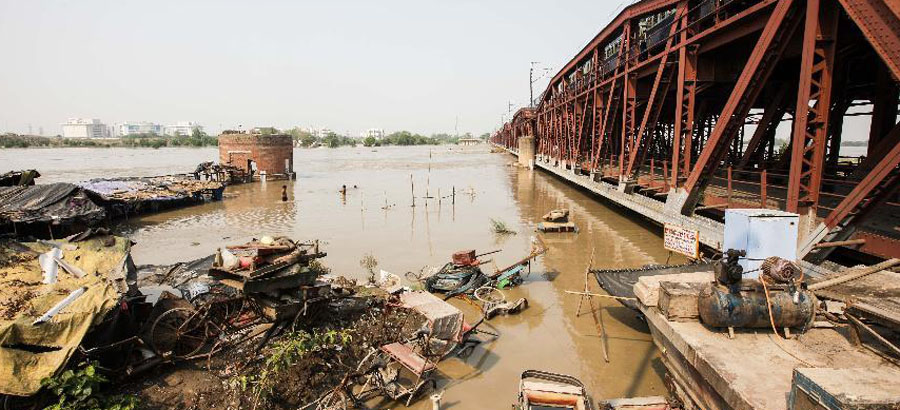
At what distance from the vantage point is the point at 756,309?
201 inches

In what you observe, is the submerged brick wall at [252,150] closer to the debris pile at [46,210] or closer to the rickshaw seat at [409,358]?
the debris pile at [46,210]

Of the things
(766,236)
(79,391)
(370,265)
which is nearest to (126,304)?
(79,391)

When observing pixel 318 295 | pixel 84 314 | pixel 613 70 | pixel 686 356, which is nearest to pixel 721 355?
pixel 686 356

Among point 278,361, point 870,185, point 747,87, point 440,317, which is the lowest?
point 278,361

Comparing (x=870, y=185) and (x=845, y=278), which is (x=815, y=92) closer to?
(x=870, y=185)

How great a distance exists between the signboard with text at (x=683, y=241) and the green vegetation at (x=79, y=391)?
9265 mm

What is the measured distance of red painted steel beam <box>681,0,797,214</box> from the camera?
8.76 metres

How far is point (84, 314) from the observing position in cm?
544

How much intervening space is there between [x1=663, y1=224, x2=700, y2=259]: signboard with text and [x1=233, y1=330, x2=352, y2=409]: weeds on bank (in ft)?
21.6

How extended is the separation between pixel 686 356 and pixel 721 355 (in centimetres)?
38

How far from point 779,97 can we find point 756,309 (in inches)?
442

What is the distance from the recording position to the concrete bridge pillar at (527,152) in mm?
48312

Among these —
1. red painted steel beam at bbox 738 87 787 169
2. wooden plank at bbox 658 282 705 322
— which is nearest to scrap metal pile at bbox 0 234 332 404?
wooden plank at bbox 658 282 705 322

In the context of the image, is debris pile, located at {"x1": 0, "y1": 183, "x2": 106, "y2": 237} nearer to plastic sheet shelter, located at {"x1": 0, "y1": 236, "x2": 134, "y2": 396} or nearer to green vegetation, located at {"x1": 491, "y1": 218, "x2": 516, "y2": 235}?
plastic sheet shelter, located at {"x1": 0, "y1": 236, "x2": 134, "y2": 396}
